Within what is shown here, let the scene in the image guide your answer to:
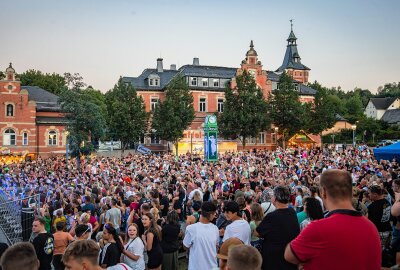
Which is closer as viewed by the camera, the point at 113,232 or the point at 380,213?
the point at 113,232

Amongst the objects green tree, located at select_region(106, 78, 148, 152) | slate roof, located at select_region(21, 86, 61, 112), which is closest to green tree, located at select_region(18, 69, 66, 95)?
slate roof, located at select_region(21, 86, 61, 112)

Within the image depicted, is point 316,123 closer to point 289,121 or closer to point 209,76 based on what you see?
point 289,121

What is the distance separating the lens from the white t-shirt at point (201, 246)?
5.88 meters

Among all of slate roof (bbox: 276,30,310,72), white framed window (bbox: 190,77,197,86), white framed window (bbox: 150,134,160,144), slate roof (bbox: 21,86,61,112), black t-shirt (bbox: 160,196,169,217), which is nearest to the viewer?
black t-shirt (bbox: 160,196,169,217)

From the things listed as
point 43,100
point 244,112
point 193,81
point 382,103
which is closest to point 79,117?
point 43,100

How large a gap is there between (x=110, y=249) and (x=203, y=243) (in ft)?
4.98

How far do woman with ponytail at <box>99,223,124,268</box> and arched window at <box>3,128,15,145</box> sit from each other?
44.8 metres

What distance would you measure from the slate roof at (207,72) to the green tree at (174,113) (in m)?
3.94

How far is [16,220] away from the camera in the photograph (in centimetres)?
1109

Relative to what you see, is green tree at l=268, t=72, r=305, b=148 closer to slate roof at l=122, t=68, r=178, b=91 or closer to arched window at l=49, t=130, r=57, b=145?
slate roof at l=122, t=68, r=178, b=91

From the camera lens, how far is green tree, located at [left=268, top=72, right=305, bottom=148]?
1933 inches

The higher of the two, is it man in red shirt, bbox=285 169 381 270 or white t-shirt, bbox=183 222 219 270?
man in red shirt, bbox=285 169 381 270

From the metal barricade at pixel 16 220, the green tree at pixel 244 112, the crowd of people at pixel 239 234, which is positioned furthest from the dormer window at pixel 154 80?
the metal barricade at pixel 16 220

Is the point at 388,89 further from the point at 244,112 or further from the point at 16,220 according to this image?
the point at 16,220
